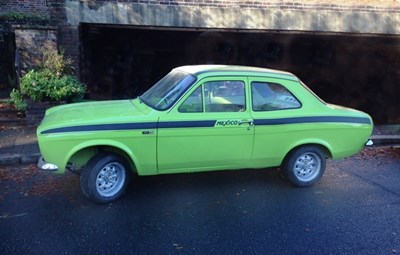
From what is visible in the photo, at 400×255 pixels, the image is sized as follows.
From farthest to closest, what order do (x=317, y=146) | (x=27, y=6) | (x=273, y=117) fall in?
1. (x=27, y=6)
2. (x=317, y=146)
3. (x=273, y=117)

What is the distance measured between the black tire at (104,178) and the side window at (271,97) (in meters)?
1.90

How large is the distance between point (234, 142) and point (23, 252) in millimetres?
2720

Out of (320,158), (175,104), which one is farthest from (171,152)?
(320,158)

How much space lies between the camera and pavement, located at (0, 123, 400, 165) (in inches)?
246

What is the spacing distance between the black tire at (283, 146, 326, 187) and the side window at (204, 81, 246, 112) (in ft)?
3.46

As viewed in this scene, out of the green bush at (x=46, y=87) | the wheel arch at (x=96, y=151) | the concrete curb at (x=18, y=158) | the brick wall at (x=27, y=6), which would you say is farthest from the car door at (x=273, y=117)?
the brick wall at (x=27, y=6)

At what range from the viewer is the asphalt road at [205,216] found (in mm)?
4004

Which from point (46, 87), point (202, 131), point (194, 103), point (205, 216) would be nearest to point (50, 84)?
point (46, 87)

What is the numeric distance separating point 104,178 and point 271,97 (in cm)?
242

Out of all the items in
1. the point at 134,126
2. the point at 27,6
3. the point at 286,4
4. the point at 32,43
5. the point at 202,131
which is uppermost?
the point at 286,4

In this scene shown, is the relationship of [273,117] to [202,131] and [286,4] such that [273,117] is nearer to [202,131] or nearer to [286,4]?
[202,131]

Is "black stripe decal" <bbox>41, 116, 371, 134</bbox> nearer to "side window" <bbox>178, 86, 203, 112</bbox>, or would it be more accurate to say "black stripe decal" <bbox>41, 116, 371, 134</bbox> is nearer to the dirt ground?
"side window" <bbox>178, 86, 203, 112</bbox>

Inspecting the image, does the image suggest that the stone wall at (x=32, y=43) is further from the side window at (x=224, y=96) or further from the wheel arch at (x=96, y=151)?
the side window at (x=224, y=96)

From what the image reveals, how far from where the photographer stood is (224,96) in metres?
5.17
